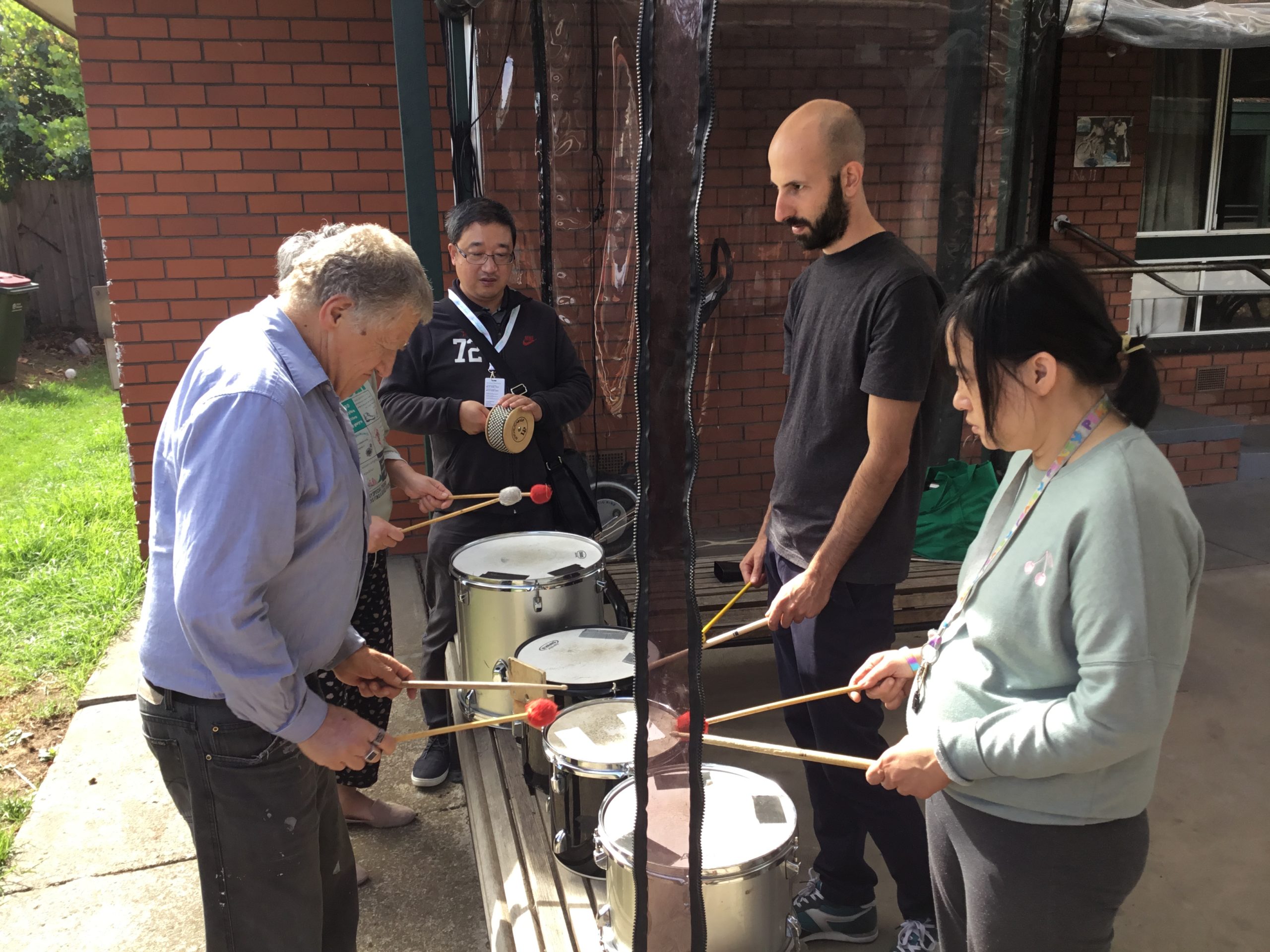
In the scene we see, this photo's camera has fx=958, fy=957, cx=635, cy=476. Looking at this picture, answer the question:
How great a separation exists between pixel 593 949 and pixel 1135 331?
5.61 m

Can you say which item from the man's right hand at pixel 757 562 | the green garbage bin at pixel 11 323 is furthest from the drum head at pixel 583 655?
the green garbage bin at pixel 11 323

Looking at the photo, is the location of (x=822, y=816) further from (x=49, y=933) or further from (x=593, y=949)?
(x=49, y=933)

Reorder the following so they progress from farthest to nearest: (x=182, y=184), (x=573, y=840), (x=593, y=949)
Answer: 1. (x=182, y=184)
2. (x=573, y=840)
3. (x=593, y=949)

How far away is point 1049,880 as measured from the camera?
1.46 meters

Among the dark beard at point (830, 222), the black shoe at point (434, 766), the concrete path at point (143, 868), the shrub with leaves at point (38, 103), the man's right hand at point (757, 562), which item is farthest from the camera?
the shrub with leaves at point (38, 103)

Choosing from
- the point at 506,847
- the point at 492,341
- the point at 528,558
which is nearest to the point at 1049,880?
the point at 506,847

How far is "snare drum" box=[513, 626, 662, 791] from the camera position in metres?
2.53

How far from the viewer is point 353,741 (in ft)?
5.84

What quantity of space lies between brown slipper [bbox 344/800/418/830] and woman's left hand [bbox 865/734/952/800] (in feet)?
7.06

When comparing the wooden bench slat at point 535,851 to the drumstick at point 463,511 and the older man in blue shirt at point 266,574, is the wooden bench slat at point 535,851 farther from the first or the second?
the drumstick at point 463,511

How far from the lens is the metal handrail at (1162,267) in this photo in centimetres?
562

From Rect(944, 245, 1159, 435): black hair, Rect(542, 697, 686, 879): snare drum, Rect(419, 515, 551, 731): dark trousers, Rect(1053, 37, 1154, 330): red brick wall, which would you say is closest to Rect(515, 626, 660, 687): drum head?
Rect(542, 697, 686, 879): snare drum

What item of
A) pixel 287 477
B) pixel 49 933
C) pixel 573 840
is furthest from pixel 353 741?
pixel 49 933

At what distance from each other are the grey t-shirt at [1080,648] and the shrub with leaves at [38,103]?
20.1 metres
